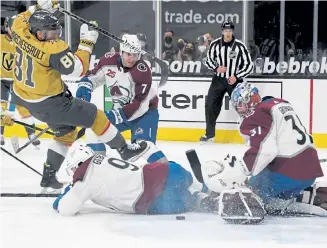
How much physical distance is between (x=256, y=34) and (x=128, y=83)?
3063 mm

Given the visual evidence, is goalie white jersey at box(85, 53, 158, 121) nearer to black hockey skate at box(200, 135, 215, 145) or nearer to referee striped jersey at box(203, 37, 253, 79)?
black hockey skate at box(200, 135, 215, 145)

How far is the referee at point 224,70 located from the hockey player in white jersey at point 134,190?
2842 millimetres

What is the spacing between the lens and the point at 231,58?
693 cm

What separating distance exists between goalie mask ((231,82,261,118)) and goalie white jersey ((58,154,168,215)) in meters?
0.45

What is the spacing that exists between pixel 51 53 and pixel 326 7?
4.11 metres

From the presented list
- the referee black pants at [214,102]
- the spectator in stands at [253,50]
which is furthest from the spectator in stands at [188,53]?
the referee black pants at [214,102]

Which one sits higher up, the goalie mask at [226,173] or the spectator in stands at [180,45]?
the spectator in stands at [180,45]

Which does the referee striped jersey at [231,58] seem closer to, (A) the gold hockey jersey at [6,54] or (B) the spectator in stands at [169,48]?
(B) the spectator in stands at [169,48]

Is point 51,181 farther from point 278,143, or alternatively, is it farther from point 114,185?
point 278,143

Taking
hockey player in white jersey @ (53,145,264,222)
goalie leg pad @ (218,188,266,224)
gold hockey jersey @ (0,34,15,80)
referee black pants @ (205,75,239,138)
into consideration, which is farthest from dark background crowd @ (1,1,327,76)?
goalie leg pad @ (218,188,266,224)

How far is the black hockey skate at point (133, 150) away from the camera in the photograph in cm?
445

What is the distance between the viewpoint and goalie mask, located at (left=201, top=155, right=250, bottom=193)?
3.76 m

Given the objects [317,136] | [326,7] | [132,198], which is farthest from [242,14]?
[132,198]

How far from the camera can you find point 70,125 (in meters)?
4.44
